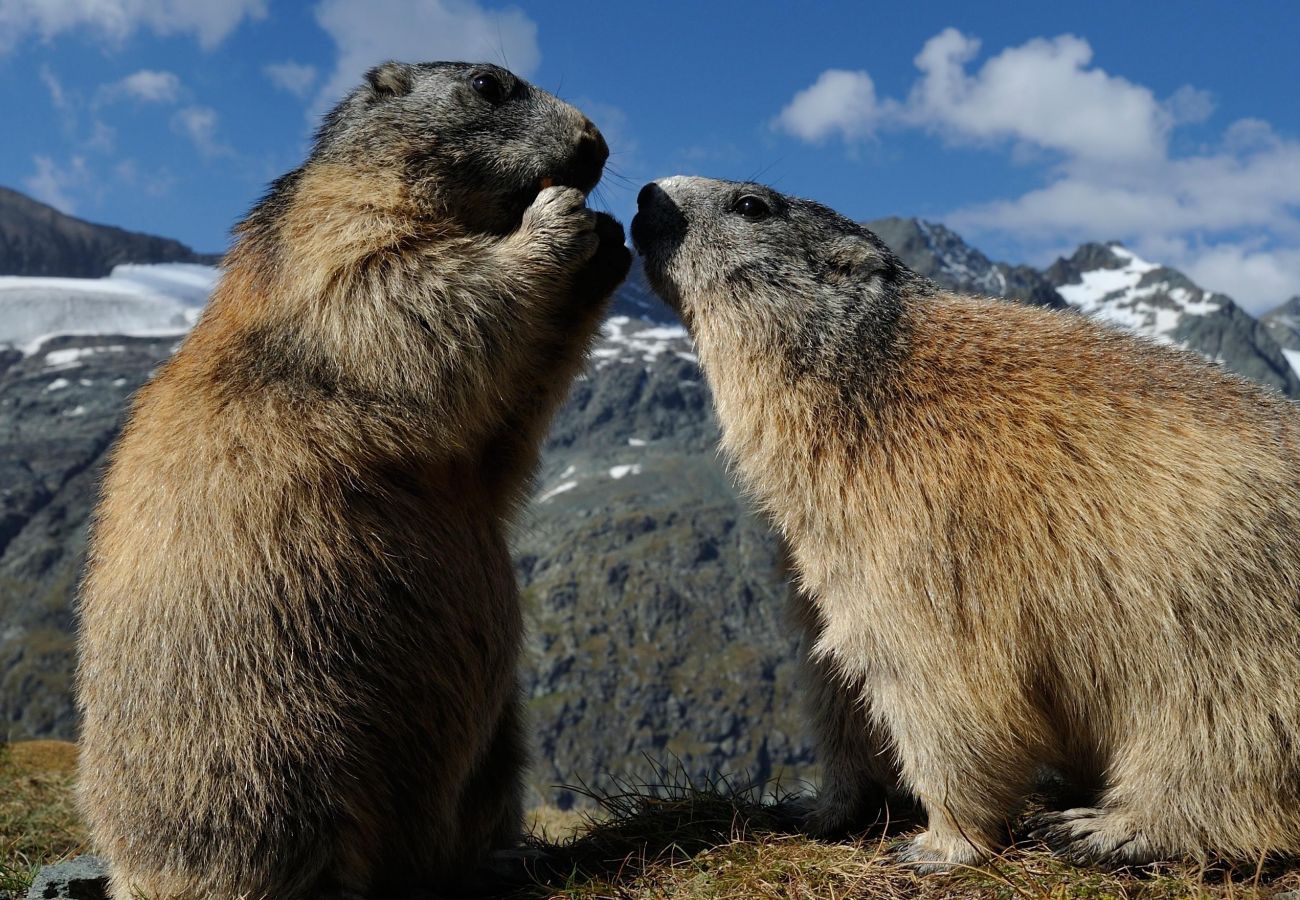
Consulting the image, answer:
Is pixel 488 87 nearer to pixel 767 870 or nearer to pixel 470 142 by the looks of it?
pixel 470 142

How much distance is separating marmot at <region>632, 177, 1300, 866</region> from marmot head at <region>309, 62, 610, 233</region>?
1.94 metres

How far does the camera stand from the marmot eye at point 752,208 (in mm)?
7555

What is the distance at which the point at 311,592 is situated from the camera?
6.09 m

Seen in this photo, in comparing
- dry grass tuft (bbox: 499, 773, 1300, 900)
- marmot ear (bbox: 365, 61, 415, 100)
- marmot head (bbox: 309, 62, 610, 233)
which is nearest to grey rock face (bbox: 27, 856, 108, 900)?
dry grass tuft (bbox: 499, 773, 1300, 900)

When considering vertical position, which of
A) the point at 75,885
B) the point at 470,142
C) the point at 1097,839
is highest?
the point at 470,142

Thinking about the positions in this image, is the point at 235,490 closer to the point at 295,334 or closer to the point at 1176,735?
the point at 295,334

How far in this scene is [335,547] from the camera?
20.1 ft

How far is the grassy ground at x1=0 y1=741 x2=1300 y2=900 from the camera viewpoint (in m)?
5.69

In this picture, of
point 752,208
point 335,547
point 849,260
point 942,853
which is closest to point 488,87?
point 752,208

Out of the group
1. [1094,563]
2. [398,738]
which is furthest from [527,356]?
[1094,563]

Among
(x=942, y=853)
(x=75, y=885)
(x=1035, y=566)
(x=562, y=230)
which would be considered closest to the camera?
(x=1035, y=566)

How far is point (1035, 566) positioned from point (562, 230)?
342 cm

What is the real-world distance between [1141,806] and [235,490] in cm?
511

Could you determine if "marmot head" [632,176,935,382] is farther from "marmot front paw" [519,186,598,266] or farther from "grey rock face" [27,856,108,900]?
"grey rock face" [27,856,108,900]
